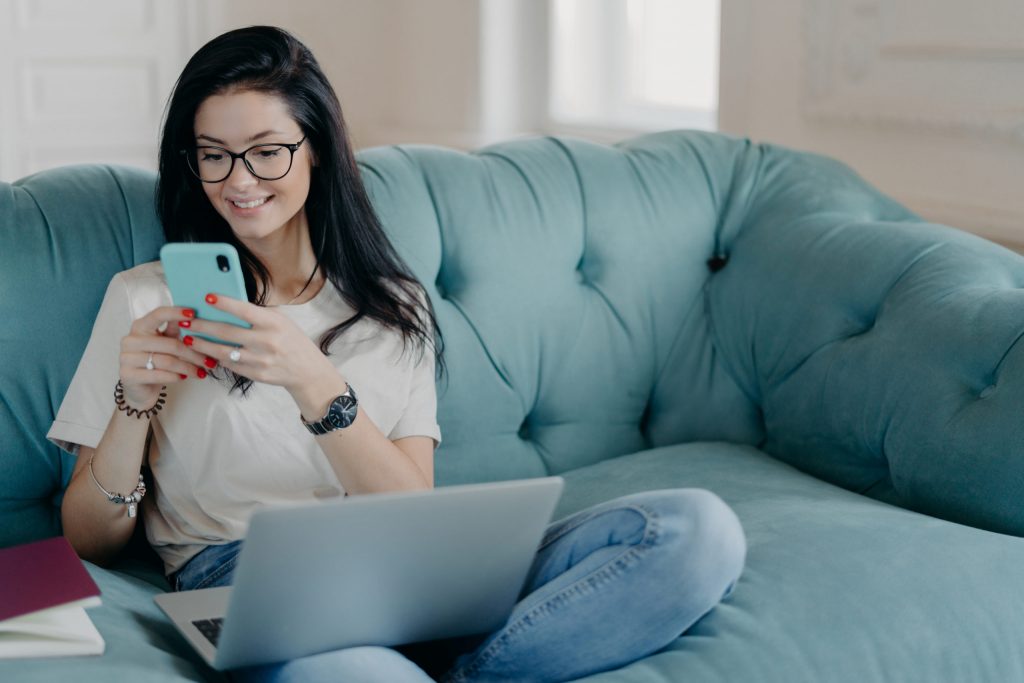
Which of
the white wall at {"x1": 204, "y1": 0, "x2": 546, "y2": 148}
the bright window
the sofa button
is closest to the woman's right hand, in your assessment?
the sofa button

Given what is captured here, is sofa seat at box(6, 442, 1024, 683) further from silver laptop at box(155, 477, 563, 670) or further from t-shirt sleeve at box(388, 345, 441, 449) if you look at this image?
t-shirt sleeve at box(388, 345, 441, 449)

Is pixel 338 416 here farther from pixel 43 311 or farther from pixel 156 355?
pixel 43 311

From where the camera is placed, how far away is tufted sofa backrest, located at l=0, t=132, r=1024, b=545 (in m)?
1.51

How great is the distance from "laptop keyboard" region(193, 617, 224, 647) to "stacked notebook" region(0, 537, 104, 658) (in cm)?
11

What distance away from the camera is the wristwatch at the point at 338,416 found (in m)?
1.33

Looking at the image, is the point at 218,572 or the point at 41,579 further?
the point at 218,572

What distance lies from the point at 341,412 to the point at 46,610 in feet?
1.18

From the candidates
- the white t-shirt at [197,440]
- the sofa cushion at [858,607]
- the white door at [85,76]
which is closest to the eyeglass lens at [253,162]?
the white t-shirt at [197,440]

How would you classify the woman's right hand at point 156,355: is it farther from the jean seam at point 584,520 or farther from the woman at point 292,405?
the jean seam at point 584,520

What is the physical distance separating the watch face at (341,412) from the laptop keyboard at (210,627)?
0.78ft

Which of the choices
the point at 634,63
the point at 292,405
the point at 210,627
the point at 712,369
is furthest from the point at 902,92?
the point at 210,627

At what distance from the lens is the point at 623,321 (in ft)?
6.21

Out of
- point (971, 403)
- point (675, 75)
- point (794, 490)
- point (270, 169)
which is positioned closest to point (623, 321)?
point (794, 490)

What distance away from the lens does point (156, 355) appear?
1271 mm
